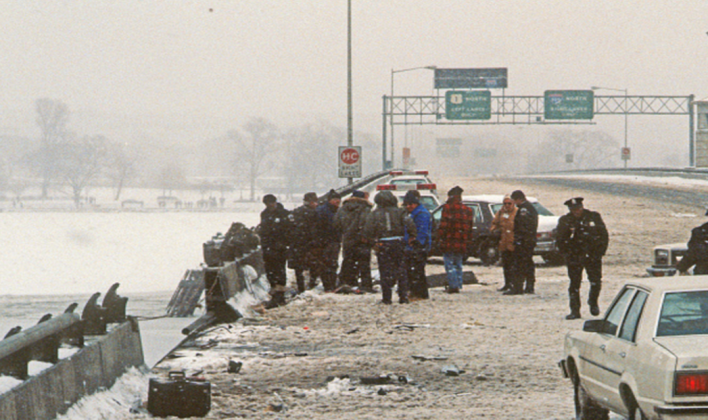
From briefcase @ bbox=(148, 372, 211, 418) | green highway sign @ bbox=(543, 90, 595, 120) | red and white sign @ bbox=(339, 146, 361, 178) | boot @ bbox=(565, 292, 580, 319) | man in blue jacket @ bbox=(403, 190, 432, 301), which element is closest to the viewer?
briefcase @ bbox=(148, 372, 211, 418)

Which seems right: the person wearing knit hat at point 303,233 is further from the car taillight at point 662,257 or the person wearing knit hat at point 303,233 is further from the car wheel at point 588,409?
the car wheel at point 588,409

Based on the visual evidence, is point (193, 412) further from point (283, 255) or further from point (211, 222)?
A: point (211, 222)

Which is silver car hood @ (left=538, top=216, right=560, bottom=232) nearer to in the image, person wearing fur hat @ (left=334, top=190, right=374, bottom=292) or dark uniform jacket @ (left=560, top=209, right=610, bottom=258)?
person wearing fur hat @ (left=334, top=190, right=374, bottom=292)

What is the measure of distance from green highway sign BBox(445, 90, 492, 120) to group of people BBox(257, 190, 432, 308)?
214 feet

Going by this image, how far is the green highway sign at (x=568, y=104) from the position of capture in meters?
84.7

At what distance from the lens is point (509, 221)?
18609mm

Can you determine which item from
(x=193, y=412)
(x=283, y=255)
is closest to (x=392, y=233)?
(x=283, y=255)

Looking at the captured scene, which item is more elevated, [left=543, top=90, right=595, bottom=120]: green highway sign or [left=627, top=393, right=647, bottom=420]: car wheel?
[left=543, top=90, right=595, bottom=120]: green highway sign

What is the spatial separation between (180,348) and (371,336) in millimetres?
2373

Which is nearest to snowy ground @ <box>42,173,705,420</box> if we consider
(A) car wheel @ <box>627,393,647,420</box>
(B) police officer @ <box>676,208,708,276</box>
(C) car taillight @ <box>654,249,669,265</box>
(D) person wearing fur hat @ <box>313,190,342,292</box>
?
(D) person wearing fur hat @ <box>313,190,342,292</box>

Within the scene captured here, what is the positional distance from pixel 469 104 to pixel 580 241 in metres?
70.4

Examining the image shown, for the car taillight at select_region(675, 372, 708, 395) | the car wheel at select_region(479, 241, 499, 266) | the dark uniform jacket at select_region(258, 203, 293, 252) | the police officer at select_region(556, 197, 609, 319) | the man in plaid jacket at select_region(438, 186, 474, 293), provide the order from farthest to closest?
the car wheel at select_region(479, 241, 499, 266), the man in plaid jacket at select_region(438, 186, 474, 293), the dark uniform jacket at select_region(258, 203, 293, 252), the police officer at select_region(556, 197, 609, 319), the car taillight at select_region(675, 372, 708, 395)

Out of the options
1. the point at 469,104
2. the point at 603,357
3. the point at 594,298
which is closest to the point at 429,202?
the point at 594,298

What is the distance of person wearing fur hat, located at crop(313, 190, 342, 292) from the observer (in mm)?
19406
